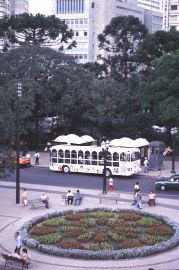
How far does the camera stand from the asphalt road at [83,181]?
3762cm

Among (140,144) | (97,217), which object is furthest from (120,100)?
(97,217)

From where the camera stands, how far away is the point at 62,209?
3078cm

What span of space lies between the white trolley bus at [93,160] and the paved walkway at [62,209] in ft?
19.5

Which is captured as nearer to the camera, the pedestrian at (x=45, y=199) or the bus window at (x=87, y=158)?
the pedestrian at (x=45, y=199)

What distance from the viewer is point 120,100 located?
56781 millimetres

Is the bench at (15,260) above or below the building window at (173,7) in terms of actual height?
below

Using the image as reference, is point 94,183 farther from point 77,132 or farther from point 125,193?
point 77,132

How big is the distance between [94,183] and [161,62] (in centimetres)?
1811

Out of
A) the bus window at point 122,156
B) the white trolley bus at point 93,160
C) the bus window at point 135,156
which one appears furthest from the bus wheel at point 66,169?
the bus window at point 135,156

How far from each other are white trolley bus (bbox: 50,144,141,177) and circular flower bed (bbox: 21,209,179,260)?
12.1m

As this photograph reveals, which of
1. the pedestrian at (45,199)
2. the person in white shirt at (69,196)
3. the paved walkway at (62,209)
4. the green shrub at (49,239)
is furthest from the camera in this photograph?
the person in white shirt at (69,196)

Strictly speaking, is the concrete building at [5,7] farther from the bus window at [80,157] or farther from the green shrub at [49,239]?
the green shrub at [49,239]

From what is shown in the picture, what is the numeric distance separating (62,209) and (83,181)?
9.68 meters

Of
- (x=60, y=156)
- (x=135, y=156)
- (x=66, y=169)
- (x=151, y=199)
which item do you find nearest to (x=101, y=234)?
(x=151, y=199)
